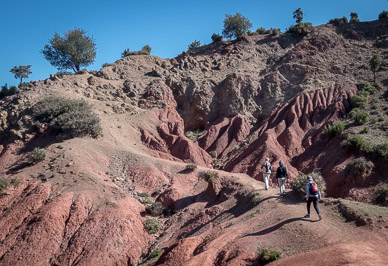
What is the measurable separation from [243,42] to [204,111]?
18.3 metres

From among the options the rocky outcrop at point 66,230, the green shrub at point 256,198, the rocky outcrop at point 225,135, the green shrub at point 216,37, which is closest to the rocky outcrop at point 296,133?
the rocky outcrop at point 225,135

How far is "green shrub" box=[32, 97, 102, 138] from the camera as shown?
2730cm

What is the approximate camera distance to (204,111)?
1690 inches

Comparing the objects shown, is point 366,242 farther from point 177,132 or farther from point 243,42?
point 243,42

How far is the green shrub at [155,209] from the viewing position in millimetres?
21125

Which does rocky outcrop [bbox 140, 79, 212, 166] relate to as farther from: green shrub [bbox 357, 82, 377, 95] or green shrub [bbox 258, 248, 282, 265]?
green shrub [bbox 258, 248, 282, 265]

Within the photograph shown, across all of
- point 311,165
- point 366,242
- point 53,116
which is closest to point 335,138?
point 311,165

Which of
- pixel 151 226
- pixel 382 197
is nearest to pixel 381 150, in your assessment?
pixel 382 197

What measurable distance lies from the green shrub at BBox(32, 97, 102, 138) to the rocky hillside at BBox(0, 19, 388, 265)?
1.53 feet

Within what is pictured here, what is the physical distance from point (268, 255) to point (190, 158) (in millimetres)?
21312

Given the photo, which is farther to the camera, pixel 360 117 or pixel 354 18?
pixel 354 18

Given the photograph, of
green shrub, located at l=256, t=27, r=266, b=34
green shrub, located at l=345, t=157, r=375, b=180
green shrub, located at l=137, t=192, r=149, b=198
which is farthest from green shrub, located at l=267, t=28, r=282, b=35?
green shrub, located at l=137, t=192, r=149, b=198

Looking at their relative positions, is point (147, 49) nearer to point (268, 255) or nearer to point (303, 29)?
point (303, 29)

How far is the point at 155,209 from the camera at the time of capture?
21.1 meters
